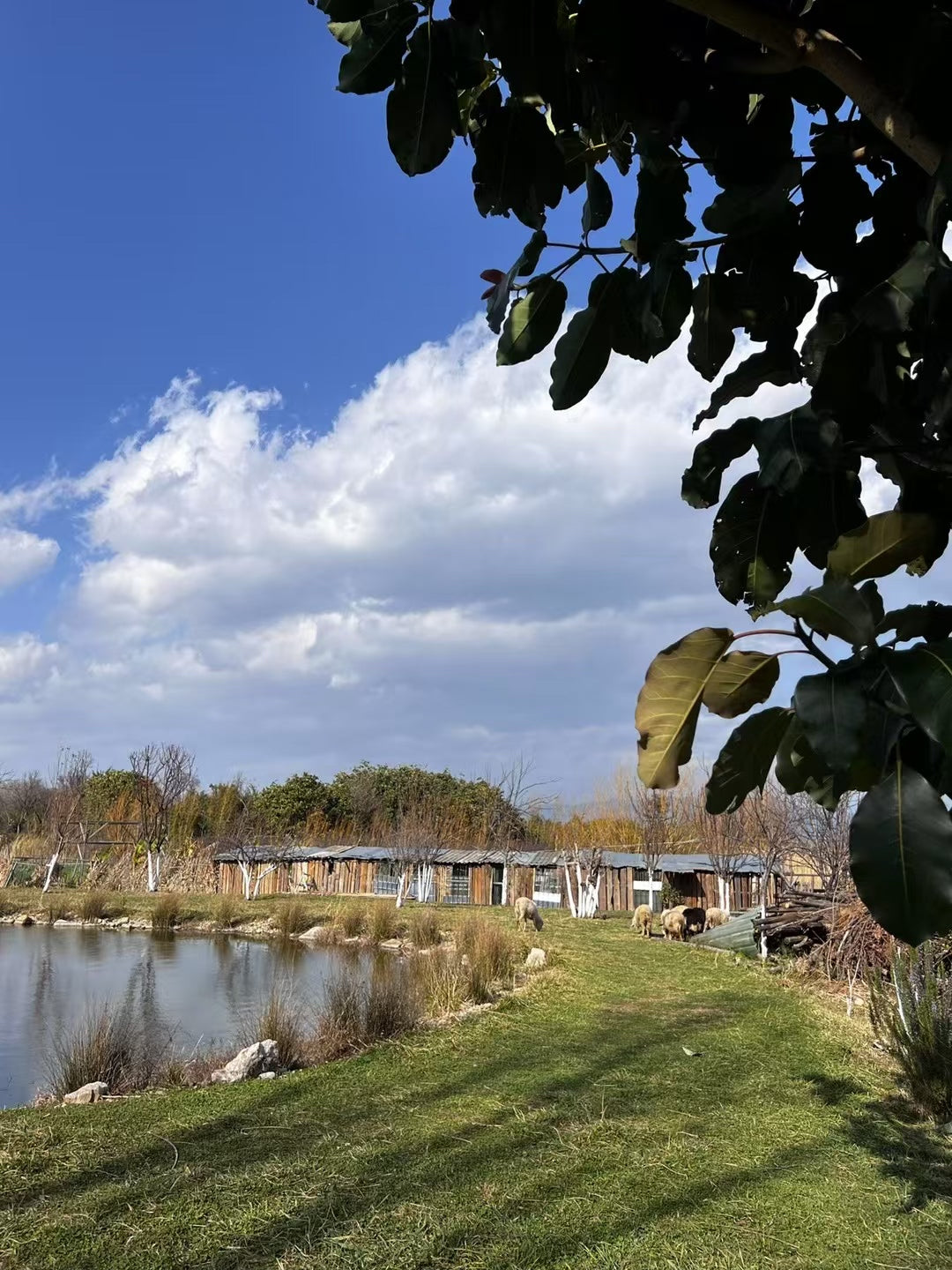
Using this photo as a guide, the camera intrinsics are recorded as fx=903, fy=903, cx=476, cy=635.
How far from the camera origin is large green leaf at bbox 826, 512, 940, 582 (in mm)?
794

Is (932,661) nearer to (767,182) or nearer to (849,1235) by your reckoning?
(767,182)

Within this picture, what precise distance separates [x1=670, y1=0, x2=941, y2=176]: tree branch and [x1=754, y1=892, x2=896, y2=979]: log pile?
764 cm

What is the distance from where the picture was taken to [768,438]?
3.54 feet

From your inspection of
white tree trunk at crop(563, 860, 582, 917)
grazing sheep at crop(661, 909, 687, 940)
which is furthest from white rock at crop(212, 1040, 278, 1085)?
white tree trunk at crop(563, 860, 582, 917)

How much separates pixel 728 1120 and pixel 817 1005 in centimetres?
417

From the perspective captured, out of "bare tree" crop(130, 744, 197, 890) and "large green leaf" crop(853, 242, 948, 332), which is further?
"bare tree" crop(130, 744, 197, 890)

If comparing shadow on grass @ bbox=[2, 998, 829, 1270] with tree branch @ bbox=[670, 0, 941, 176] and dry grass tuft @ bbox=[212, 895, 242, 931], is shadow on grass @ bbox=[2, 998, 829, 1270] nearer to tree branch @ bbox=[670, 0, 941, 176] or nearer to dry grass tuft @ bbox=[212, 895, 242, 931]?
tree branch @ bbox=[670, 0, 941, 176]

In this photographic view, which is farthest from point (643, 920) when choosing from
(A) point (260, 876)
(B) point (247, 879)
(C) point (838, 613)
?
(C) point (838, 613)

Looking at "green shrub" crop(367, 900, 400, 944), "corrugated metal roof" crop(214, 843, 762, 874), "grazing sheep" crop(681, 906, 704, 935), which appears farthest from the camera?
"corrugated metal roof" crop(214, 843, 762, 874)

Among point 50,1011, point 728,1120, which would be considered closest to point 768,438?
point 728,1120

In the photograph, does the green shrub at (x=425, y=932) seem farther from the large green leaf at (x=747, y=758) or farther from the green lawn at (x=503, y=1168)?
the large green leaf at (x=747, y=758)

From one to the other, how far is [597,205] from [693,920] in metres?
15.7

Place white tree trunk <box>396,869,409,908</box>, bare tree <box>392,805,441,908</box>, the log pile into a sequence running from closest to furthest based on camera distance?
the log pile
white tree trunk <box>396,869,409,908</box>
bare tree <box>392,805,441,908</box>

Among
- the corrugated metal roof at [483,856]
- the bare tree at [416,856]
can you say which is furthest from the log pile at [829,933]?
the bare tree at [416,856]
